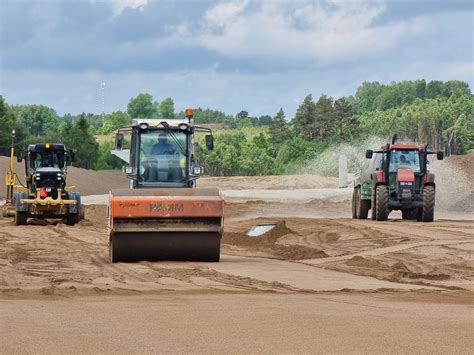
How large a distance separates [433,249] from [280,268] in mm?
5692

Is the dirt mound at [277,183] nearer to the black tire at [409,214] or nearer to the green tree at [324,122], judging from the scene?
the green tree at [324,122]

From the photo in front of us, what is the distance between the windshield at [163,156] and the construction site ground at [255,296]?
2016 mm

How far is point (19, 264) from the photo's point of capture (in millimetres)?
19703

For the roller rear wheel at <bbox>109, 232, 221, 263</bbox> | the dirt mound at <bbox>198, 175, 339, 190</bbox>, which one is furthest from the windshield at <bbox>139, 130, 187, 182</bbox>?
the dirt mound at <bbox>198, 175, 339, 190</bbox>

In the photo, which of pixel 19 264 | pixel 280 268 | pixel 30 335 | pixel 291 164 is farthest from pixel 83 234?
pixel 291 164

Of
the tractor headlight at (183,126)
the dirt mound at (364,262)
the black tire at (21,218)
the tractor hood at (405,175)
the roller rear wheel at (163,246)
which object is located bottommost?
the black tire at (21,218)

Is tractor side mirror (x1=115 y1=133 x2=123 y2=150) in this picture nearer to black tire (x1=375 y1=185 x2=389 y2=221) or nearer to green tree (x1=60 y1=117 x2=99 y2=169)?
black tire (x1=375 y1=185 x2=389 y2=221)

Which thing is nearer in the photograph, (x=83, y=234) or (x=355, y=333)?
(x=355, y=333)

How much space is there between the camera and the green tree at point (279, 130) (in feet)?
504

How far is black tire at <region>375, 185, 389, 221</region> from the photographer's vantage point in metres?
33.7

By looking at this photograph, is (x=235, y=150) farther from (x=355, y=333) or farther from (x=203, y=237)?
(x=355, y=333)

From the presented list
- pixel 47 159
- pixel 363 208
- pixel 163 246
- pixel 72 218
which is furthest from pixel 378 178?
pixel 163 246

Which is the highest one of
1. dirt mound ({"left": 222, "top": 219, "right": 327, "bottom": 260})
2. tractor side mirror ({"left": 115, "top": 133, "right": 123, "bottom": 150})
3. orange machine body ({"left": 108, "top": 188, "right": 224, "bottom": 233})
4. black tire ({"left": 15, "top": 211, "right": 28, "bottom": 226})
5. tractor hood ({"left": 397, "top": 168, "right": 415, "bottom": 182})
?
tractor side mirror ({"left": 115, "top": 133, "right": 123, "bottom": 150})

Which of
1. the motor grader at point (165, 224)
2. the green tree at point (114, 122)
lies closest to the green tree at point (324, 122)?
the green tree at point (114, 122)
